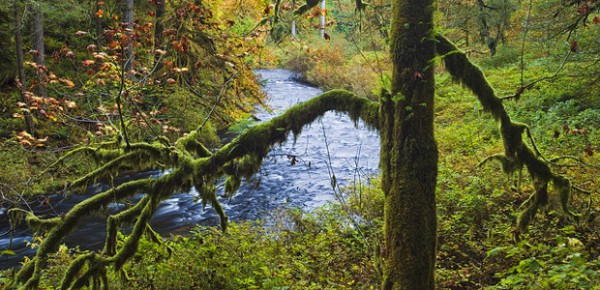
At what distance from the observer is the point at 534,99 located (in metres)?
12.1

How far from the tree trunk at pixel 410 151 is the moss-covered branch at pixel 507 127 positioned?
41 centimetres

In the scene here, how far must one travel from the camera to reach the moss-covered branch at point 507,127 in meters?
4.04

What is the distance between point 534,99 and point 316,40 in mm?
21703

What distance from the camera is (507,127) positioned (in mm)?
4164

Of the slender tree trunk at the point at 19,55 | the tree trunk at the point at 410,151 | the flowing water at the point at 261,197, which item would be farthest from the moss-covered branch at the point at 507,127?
the slender tree trunk at the point at 19,55

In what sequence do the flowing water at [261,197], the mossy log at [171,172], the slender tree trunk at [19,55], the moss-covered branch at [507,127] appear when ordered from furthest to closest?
the slender tree trunk at [19,55] < the flowing water at [261,197] < the mossy log at [171,172] < the moss-covered branch at [507,127]

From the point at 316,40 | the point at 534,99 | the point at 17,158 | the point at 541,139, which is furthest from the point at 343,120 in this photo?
the point at 316,40

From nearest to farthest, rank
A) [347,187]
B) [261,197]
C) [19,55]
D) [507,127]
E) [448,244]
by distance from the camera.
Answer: [507,127], [448,244], [347,187], [261,197], [19,55]

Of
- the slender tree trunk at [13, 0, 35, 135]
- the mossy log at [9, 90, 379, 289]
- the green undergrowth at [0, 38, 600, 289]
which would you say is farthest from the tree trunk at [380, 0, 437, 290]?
the slender tree trunk at [13, 0, 35, 135]

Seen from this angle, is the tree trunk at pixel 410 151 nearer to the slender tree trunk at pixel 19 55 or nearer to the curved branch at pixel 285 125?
A: the curved branch at pixel 285 125

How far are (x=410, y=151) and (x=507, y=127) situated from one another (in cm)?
128

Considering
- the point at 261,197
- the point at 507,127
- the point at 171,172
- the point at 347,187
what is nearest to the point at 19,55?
the point at 261,197

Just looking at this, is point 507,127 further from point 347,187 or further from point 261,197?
point 261,197

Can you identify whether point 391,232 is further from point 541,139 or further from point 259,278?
point 541,139
